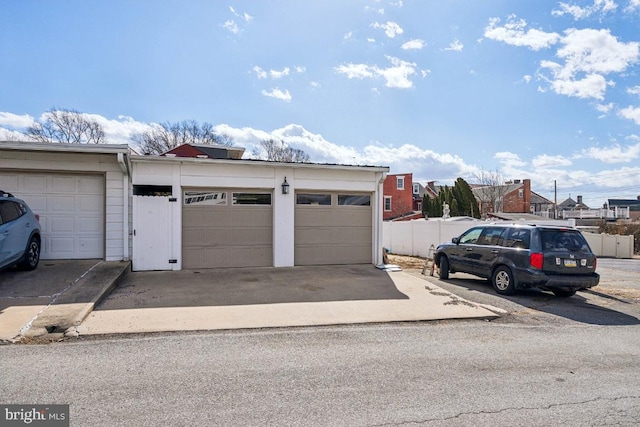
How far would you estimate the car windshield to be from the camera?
8336 millimetres

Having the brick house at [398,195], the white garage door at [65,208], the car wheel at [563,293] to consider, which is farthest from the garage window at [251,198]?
the brick house at [398,195]

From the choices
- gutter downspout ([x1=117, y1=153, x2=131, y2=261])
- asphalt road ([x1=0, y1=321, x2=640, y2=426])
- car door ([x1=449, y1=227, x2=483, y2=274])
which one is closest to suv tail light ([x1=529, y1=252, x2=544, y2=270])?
car door ([x1=449, y1=227, x2=483, y2=274])

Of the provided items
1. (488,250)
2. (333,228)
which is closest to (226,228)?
(333,228)

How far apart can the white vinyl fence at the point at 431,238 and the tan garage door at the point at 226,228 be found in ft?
23.2

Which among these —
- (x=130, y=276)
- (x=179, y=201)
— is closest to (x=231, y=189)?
(x=179, y=201)

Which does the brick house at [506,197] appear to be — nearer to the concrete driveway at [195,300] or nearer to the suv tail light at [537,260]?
the suv tail light at [537,260]

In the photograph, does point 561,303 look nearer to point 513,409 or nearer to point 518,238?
point 518,238

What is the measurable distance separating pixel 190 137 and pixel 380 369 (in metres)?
38.1

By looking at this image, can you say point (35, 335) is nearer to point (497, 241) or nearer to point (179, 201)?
point (179, 201)

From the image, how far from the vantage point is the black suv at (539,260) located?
8.20 meters

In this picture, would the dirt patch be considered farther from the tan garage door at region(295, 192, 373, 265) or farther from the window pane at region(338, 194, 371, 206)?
the window pane at region(338, 194, 371, 206)

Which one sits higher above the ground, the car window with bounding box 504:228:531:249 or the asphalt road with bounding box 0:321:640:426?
the car window with bounding box 504:228:531:249

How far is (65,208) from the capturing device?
389 inches

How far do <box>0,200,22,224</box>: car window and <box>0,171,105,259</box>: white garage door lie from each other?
5.54 ft
